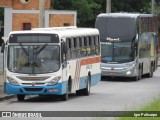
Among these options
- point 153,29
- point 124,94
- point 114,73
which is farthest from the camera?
point 153,29

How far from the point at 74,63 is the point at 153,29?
2057 cm

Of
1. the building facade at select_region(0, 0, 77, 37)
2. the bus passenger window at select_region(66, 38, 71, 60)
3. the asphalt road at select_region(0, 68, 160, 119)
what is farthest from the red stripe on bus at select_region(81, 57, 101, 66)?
the building facade at select_region(0, 0, 77, 37)

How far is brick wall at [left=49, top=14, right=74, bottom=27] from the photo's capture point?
186 feet

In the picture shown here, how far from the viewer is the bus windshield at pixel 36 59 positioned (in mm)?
28844

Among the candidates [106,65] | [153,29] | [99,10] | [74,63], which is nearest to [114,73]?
[106,65]

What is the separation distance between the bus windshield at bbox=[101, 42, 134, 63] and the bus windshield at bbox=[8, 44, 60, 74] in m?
15.4

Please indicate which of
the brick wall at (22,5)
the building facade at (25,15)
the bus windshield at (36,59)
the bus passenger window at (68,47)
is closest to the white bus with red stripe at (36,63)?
the bus windshield at (36,59)

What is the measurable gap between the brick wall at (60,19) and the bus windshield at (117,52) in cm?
1249

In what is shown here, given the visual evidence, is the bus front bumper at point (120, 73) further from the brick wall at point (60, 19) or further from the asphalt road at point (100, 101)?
Answer: the brick wall at point (60, 19)

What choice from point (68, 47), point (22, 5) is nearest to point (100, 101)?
point (68, 47)

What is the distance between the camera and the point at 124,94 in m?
34.1

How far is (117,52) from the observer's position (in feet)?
146

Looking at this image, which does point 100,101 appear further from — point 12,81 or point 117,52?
point 117,52

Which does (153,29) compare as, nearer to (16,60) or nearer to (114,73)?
(114,73)
